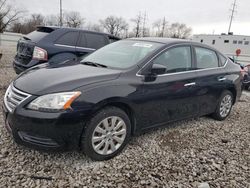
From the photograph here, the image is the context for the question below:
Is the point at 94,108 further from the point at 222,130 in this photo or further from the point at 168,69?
the point at 222,130

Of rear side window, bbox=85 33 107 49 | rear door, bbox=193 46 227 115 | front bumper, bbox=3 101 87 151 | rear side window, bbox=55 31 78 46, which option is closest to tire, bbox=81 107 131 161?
front bumper, bbox=3 101 87 151

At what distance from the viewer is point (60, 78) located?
2.64 meters

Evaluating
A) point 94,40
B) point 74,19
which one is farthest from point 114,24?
point 94,40

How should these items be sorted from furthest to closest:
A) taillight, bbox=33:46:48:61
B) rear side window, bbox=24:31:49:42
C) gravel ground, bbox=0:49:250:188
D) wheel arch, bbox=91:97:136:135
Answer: rear side window, bbox=24:31:49:42, taillight, bbox=33:46:48:61, wheel arch, bbox=91:97:136:135, gravel ground, bbox=0:49:250:188

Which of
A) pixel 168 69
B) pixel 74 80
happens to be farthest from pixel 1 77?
pixel 168 69

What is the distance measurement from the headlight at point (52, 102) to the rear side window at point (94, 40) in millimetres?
3605

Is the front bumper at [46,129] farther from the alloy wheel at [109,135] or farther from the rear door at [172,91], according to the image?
the rear door at [172,91]

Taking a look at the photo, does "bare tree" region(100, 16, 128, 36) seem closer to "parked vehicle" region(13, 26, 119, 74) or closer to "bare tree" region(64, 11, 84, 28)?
"bare tree" region(64, 11, 84, 28)

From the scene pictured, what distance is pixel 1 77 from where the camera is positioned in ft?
21.2

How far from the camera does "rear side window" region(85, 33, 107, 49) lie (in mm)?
5798

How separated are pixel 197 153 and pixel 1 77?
5916mm

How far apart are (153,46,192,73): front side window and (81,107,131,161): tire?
1020mm

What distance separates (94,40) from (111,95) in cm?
372

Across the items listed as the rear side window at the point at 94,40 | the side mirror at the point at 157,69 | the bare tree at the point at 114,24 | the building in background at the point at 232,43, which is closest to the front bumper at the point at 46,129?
the side mirror at the point at 157,69
